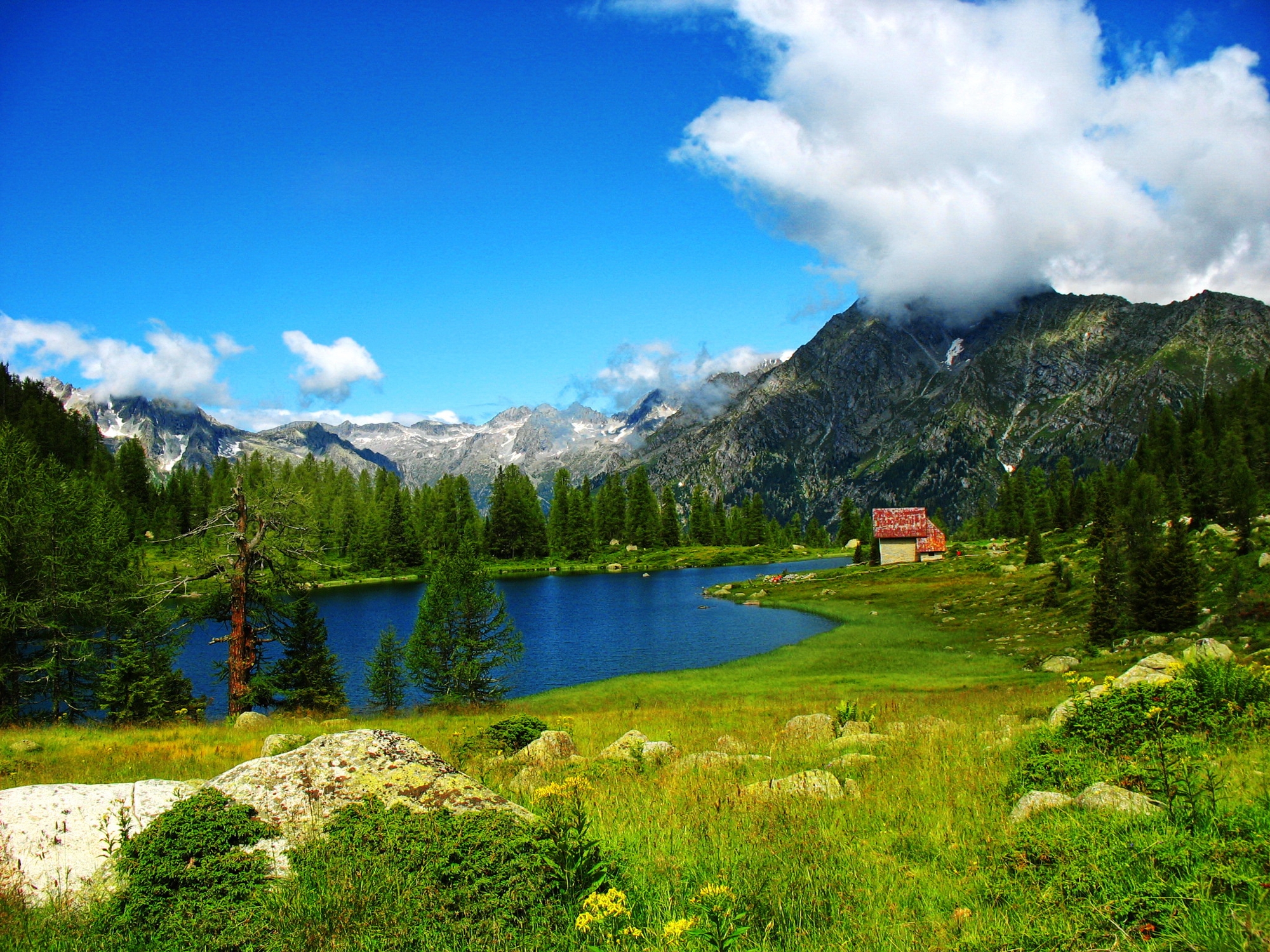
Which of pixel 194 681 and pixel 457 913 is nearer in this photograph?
pixel 457 913

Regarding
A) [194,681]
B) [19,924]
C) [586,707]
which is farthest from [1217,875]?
[194,681]

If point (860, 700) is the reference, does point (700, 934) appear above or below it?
above

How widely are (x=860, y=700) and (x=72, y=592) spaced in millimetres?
39841

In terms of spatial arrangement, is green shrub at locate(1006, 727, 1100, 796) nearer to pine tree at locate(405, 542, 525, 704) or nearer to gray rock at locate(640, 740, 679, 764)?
gray rock at locate(640, 740, 679, 764)

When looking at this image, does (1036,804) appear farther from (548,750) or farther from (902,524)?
(902,524)

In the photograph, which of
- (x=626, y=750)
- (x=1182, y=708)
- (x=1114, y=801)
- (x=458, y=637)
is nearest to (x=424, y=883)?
(x=1114, y=801)

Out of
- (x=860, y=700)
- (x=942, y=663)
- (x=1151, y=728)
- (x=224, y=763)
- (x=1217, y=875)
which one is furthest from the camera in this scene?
(x=942, y=663)

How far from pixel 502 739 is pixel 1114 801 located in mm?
14370

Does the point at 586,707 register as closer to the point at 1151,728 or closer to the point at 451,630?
the point at 451,630

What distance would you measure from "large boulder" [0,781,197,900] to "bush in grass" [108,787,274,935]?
72 centimetres

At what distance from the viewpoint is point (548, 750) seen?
16641 millimetres

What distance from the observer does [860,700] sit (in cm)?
2933

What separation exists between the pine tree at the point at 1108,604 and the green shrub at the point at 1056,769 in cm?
3115

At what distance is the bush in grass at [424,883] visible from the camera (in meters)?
5.68
